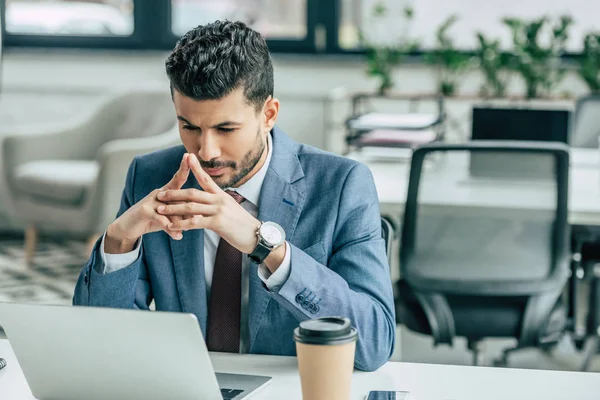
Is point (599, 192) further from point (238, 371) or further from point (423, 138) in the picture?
point (238, 371)

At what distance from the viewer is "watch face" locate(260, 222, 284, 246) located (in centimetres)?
Result: 140

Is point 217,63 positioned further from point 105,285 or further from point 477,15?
point 477,15

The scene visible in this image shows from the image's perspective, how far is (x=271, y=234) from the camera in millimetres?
1407

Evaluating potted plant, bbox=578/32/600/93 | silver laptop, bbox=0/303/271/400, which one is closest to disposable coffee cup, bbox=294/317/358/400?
silver laptop, bbox=0/303/271/400

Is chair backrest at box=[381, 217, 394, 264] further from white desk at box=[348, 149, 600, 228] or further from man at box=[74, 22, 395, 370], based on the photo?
white desk at box=[348, 149, 600, 228]

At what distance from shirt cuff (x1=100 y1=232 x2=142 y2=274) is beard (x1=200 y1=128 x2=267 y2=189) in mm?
170

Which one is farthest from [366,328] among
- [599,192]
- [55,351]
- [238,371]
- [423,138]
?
[423,138]

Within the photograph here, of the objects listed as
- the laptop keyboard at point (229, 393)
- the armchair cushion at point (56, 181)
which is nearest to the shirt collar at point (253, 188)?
the laptop keyboard at point (229, 393)

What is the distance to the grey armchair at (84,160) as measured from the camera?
430 centimetres

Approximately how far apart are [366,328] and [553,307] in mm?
1262

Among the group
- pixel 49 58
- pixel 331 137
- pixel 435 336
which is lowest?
pixel 435 336

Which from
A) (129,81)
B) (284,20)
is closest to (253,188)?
(284,20)

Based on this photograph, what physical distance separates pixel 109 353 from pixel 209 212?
297mm

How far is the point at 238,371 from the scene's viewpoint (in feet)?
4.50
